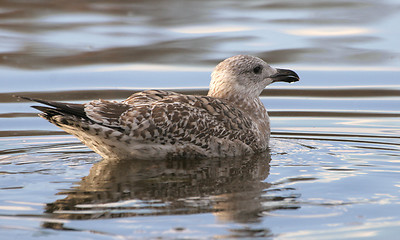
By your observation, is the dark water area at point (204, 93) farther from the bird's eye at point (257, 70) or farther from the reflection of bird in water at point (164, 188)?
the bird's eye at point (257, 70)

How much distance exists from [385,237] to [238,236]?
45.1 inches

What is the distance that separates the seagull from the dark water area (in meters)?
0.18

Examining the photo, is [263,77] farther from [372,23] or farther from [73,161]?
[372,23]

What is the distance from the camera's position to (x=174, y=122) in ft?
30.1

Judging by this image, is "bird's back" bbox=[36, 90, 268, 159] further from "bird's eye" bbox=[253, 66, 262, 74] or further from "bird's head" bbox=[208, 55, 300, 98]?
"bird's eye" bbox=[253, 66, 262, 74]

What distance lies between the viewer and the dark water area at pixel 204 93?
7.09 m

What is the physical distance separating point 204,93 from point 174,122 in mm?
4185

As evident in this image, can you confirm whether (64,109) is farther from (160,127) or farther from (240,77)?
(240,77)

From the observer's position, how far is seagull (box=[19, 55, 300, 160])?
8.86 meters

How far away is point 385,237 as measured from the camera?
6711mm

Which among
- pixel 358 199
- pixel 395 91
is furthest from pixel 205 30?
pixel 358 199

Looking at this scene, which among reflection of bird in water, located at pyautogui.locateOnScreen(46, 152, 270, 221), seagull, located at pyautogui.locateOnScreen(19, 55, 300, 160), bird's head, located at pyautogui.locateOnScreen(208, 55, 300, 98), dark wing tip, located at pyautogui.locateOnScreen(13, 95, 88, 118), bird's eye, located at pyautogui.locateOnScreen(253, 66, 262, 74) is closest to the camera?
reflection of bird in water, located at pyautogui.locateOnScreen(46, 152, 270, 221)

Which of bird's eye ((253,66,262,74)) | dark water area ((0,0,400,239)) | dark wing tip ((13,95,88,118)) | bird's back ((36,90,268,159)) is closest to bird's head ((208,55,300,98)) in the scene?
bird's eye ((253,66,262,74))

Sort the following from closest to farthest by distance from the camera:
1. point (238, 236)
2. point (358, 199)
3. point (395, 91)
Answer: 1. point (238, 236)
2. point (358, 199)
3. point (395, 91)
